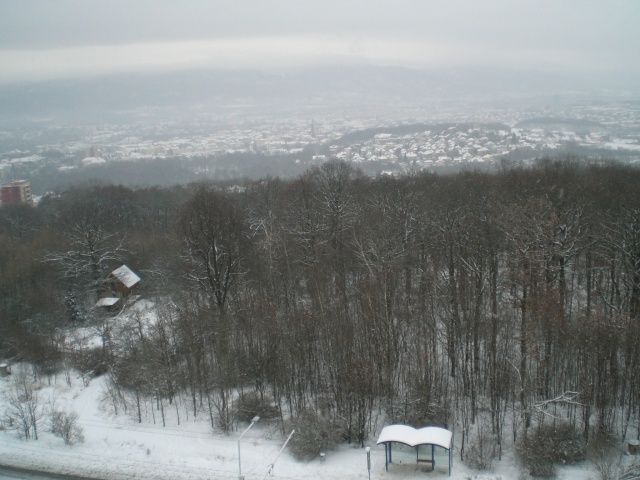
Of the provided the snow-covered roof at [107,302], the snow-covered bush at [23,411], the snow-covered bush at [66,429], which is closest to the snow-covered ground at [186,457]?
the snow-covered bush at [66,429]

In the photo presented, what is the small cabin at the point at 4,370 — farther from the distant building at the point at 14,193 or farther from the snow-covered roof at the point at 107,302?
the distant building at the point at 14,193

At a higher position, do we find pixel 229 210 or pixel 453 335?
pixel 229 210

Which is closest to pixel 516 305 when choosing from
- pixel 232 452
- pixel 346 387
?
pixel 346 387

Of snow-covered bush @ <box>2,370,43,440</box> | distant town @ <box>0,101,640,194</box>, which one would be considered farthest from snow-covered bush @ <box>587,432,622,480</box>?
distant town @ <box>0,101,640,194</box>

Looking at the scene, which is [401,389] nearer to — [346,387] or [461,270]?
[346,387]

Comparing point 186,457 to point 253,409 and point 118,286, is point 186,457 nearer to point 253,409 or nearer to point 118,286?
point 253,409

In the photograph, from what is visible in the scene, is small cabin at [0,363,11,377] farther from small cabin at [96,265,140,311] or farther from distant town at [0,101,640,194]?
distant town at [0,101,640,194]
